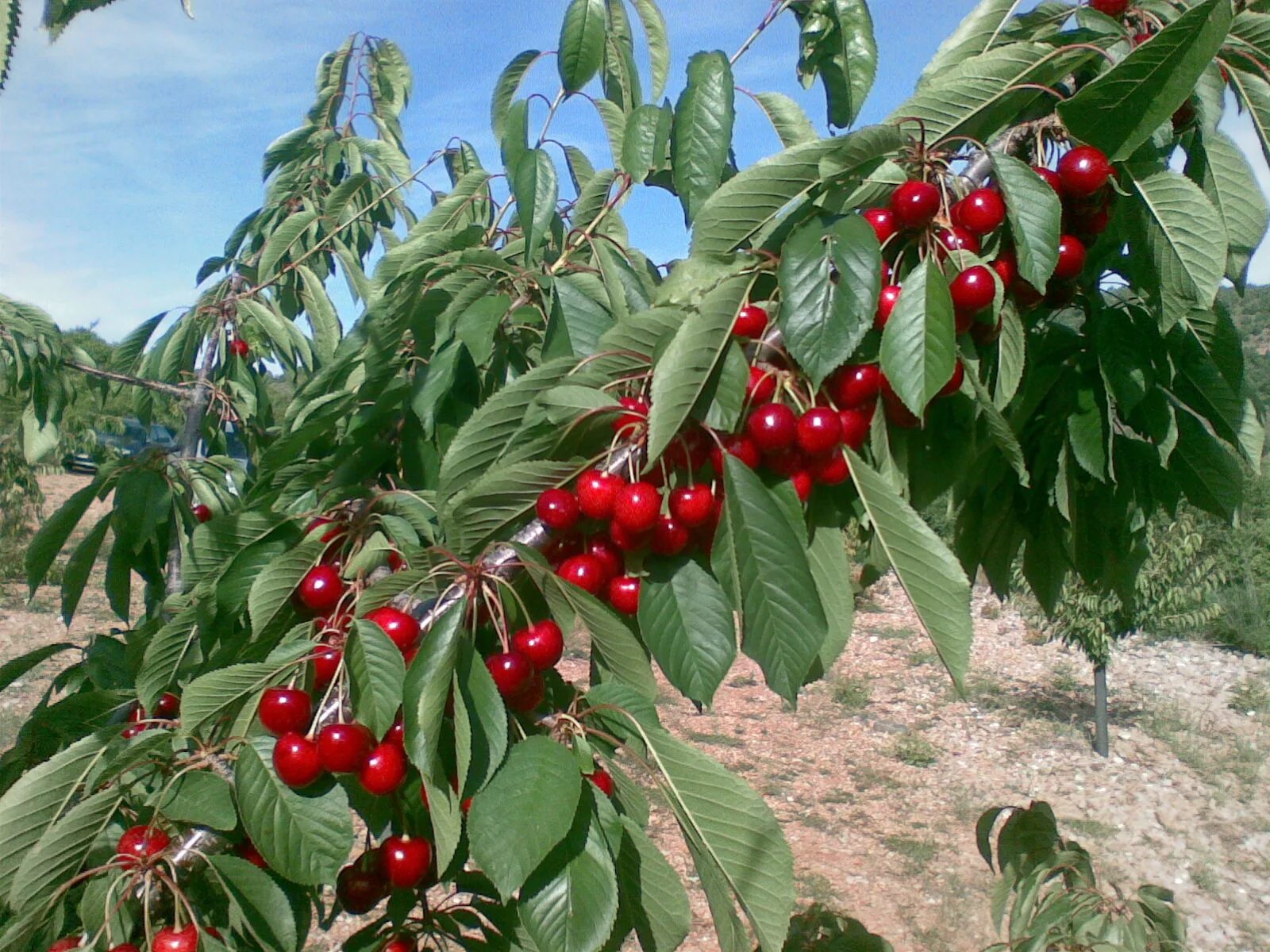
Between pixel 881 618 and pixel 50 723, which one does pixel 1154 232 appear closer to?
pixel 50 723

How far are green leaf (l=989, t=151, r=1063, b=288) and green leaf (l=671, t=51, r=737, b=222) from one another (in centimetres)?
40

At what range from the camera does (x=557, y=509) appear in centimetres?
86

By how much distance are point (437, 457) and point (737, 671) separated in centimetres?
977

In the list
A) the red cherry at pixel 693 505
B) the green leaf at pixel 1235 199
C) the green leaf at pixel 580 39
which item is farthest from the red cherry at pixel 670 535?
the green leaf at pixel 580 39

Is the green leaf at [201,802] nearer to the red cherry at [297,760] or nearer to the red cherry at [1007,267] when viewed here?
the red cherry at [297,760]

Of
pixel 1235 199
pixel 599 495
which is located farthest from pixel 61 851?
pixel 1235 199

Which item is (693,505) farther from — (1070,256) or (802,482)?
(1070,256)

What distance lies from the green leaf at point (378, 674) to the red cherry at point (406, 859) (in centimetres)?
16

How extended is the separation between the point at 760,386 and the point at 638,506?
168mm

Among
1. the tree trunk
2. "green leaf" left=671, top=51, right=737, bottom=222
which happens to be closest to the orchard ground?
the tree trunk

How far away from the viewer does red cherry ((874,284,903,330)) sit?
0.84 m

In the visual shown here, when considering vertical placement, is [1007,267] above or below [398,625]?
above

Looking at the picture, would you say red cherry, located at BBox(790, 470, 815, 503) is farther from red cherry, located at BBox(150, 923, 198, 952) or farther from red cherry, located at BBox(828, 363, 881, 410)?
red cherry, located at BBox(150, 923, 198, 952)

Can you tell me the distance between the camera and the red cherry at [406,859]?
88 cm
